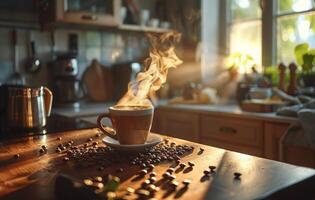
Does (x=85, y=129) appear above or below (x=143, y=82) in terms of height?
below

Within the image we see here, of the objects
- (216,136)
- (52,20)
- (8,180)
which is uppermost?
(52,20)

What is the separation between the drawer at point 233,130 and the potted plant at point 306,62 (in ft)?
1.79

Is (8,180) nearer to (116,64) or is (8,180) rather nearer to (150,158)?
(150,158)

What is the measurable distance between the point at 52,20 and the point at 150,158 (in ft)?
5.68

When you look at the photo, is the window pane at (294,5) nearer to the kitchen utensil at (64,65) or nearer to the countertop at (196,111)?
the countertop at (196,111)

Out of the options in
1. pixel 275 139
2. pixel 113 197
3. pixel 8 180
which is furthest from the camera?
pixel 275 139

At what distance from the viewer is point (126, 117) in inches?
37.5

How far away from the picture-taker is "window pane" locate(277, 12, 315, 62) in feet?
7.66

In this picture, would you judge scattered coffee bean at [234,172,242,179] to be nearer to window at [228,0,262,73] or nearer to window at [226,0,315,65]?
window at [226,0,315,65]

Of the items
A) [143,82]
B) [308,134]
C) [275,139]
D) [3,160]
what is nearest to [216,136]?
[275,139]

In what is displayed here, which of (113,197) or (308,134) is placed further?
(308,134)

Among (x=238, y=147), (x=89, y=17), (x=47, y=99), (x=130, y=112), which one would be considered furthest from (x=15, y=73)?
(x=130, y=112)

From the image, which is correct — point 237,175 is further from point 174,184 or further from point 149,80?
point 149,80

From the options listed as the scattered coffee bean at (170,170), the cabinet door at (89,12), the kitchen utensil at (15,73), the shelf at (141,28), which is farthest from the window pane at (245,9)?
the scattered coffee bean at (170,170)
